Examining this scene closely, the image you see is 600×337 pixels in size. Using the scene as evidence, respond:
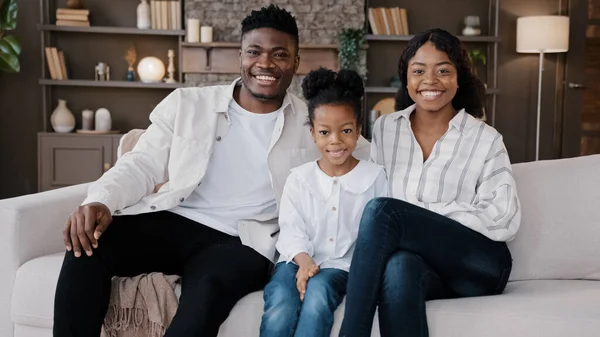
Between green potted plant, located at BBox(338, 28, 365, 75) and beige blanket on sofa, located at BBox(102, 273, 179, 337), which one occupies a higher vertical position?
green potted plant, located at BBox(338, 28, 365, 75)

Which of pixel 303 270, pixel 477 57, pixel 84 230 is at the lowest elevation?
pixel 303 270

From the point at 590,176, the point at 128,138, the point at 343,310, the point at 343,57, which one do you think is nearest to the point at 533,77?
the point at 343,57

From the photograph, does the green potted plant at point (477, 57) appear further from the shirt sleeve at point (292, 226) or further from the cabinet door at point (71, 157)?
the shirt sleeve at point (292, 226)

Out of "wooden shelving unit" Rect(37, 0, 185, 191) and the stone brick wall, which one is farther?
the stone brick wall

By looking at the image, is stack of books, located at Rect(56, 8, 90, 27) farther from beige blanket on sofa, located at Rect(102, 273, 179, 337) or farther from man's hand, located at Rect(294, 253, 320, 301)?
man's hand, located at Rect(294, 253, 320, 301)

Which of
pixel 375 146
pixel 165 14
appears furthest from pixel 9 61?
pixel 375 146

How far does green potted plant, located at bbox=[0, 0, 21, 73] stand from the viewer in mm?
5098

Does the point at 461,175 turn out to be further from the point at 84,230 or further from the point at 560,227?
the point at 84,230

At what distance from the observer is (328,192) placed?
6.78 feet

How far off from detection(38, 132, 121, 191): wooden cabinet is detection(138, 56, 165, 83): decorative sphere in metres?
0.53

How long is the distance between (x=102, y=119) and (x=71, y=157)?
388 millimetres

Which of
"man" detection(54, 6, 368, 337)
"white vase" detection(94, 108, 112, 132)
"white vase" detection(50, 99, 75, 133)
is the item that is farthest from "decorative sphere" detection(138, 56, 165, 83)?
"man" detection(54, 6, 368, 337)

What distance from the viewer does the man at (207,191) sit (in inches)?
74.4

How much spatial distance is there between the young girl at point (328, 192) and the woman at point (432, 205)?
0.13 metres
